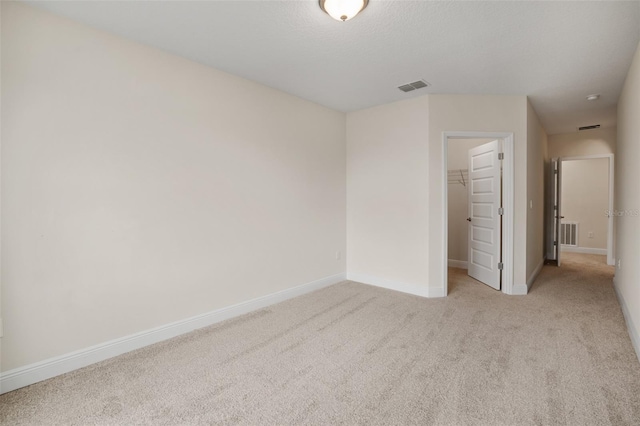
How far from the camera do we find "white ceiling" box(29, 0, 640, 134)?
6.82 ft

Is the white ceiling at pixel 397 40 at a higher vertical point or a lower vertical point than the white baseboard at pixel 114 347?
higher

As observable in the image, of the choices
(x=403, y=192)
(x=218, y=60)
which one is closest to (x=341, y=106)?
(x=403, y=192)

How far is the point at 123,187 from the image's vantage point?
8.02 ft

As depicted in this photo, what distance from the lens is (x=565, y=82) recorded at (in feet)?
11.0

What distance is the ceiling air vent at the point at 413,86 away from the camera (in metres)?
3.34

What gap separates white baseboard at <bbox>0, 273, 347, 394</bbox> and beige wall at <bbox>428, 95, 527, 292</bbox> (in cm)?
211

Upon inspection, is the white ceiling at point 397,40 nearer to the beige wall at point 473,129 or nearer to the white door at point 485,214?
the beige wall at point 473,129

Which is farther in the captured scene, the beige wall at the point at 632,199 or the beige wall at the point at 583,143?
the beige wall at the point at 583,143

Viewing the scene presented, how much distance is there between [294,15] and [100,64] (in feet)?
5.01

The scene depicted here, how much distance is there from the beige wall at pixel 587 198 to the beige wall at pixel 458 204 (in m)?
3.58

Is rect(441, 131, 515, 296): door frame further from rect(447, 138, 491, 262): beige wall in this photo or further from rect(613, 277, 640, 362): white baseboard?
rect(447, 138, 491, 262): beige wall

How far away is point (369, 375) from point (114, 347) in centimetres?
198

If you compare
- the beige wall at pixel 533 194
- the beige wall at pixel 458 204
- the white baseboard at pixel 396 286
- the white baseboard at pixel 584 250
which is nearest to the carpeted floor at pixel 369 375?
the white baseboard at pixel 396 286

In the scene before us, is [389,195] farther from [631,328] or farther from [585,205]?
[585,205]
